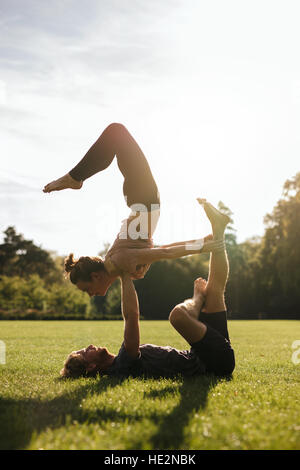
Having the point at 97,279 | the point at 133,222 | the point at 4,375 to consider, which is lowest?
the point at 4,375

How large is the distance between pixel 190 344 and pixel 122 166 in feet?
6.53

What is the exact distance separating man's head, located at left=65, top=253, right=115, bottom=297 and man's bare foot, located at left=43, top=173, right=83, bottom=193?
0.76m

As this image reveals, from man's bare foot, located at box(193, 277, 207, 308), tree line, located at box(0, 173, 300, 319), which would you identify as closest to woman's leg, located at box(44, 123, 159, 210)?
man's bare foot, located at box(193, 277, 207, 308)

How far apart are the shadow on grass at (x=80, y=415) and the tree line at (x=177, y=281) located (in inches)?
1160

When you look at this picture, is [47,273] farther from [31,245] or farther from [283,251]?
[283,251]

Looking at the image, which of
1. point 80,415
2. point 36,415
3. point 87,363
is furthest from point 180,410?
point 87,363

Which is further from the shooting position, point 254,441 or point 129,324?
point 129,324

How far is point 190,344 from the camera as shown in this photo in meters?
4.07

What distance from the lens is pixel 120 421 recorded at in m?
2.51

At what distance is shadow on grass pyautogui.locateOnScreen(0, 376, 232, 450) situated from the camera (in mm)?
2213

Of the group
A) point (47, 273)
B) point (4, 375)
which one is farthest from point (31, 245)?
point (4, 375)

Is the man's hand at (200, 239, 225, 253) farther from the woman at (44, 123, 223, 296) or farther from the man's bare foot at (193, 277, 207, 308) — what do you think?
the man's bare foot at (193, 277, 207, 308)

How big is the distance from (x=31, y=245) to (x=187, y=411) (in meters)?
60.2
